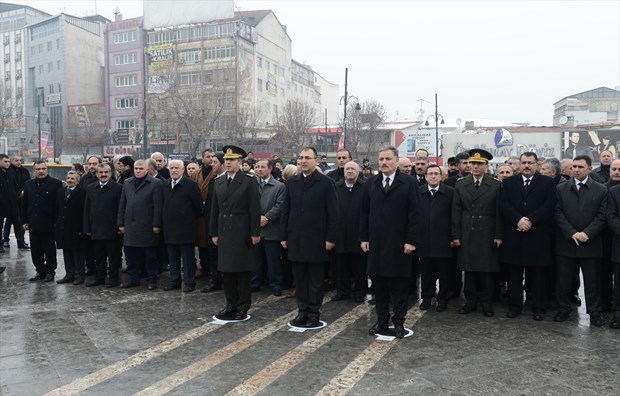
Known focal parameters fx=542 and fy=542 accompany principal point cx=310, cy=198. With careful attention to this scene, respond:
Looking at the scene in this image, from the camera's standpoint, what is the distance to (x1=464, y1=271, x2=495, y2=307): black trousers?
698 centimetres

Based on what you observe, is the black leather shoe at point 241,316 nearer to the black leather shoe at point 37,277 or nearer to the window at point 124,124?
the black leather shoe at point 37,277

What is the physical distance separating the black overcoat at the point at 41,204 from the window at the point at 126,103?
64345mm

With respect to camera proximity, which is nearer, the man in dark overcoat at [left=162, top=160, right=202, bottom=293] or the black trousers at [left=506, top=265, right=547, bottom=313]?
the black trousers at [left=506, top=265, right=547, bottom=313]

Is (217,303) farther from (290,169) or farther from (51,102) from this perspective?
(51,102)

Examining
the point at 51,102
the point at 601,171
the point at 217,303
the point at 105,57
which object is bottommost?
the point at 217,303

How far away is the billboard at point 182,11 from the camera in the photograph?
5738cm

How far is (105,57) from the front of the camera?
7244 cm

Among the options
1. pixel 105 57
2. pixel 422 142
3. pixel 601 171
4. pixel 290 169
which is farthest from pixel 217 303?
pixel 105 57

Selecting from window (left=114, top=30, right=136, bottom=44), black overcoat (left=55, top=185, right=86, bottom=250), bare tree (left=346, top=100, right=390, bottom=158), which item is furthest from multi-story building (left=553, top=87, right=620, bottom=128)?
black overcoat (left=55, top=185, right=86, bottom=250)

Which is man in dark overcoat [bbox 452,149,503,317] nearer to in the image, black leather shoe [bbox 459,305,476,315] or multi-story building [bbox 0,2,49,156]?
black leather shoe [bbox 459,305,476,315]

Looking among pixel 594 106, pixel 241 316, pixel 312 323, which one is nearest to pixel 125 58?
pixel 594 106

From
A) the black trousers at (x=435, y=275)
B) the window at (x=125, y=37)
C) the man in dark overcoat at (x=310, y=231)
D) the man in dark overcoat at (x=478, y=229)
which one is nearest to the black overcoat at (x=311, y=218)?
the man in dark overcoat at (x=310, y=231)

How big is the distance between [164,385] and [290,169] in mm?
4491

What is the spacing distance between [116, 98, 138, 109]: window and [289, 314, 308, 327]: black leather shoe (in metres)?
68.6
